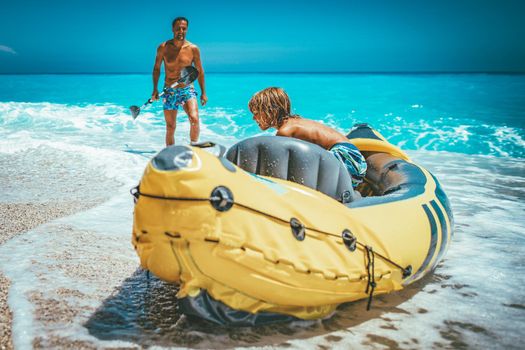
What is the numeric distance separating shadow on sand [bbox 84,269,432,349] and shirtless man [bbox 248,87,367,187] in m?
0.92

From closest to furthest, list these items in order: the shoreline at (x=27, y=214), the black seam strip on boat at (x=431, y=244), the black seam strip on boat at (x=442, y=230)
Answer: the black seam strip on boat at (x=431, y=244), the black seam strip on boat at (x=442, y=230), the shoreline at (x=27, y=214)

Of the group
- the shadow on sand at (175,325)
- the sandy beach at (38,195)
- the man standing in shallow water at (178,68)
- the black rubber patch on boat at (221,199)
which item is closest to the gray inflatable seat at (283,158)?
the black rubber patch on boat at (221,199)

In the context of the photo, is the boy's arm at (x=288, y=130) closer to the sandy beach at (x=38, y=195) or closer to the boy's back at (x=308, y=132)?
the boy's back at (x=308, y=132)

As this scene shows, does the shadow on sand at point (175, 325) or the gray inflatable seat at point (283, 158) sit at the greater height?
the gray inflatable seat at point (283, 158)

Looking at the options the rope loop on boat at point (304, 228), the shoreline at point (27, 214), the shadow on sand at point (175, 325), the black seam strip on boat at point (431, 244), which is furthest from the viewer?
the shoreline at point (27, 214)

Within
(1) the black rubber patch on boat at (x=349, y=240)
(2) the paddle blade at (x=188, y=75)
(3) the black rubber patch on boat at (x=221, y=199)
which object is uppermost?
(2) the paddle blade at (x=188, y=75)

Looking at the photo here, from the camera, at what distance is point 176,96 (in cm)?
596

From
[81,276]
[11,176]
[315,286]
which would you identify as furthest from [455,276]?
[11,176]

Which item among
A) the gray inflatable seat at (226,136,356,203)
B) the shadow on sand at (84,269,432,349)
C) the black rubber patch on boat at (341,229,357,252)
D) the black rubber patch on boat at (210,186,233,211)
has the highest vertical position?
the gray inflatable seat at (226,136,356,203)

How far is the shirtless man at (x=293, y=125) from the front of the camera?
8.74 feet

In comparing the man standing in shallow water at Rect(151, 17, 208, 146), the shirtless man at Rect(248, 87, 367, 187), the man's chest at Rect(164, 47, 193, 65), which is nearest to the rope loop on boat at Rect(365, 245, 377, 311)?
the shirtless man at Rect(248, 87, 367, 187)

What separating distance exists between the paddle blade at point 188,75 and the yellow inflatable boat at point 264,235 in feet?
13.2

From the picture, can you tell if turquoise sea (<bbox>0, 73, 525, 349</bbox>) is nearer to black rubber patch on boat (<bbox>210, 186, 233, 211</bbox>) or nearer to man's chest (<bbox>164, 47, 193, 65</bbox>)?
black rubber patch on boat (<bbox>210, 186, 233, 211</bbox>)

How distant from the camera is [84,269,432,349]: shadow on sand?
1.77 m
